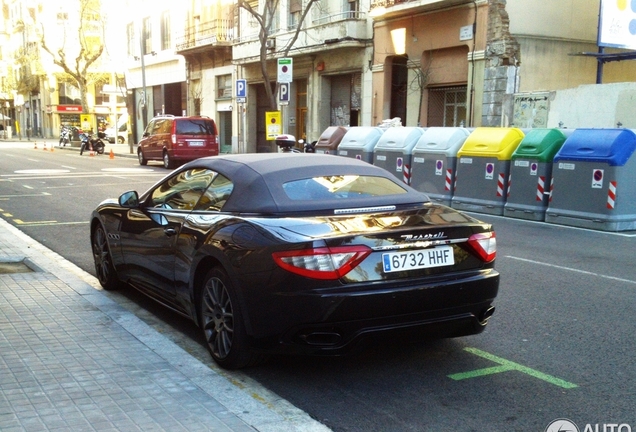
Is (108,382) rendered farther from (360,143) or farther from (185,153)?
(185,153)

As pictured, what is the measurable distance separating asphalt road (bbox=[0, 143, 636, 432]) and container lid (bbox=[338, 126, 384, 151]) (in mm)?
9782

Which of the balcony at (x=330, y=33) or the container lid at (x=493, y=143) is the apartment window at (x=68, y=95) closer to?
the balcony at (x=330, y=33)

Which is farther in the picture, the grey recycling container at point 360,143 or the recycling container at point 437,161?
the grey recycling container at point 360,143

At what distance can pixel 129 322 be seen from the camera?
5.52 metres

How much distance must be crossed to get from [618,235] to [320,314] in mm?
8810

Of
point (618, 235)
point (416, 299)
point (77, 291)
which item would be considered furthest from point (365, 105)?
point (416, 299)

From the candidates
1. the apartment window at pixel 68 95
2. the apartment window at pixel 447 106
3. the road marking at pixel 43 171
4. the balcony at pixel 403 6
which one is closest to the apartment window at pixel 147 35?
the balcony at pixel 403 6

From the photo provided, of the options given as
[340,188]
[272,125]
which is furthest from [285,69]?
[340,188]

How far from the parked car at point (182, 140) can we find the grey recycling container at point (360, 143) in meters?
9.09

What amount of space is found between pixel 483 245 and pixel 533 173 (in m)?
9.01

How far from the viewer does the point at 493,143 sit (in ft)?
45.5

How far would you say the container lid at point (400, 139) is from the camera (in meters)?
16.2

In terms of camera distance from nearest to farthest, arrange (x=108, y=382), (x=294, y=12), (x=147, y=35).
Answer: (x=108, y=382) → (x=294, y=12) → (x=147, y=35)

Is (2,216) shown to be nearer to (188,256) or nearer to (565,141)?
(188,256)
